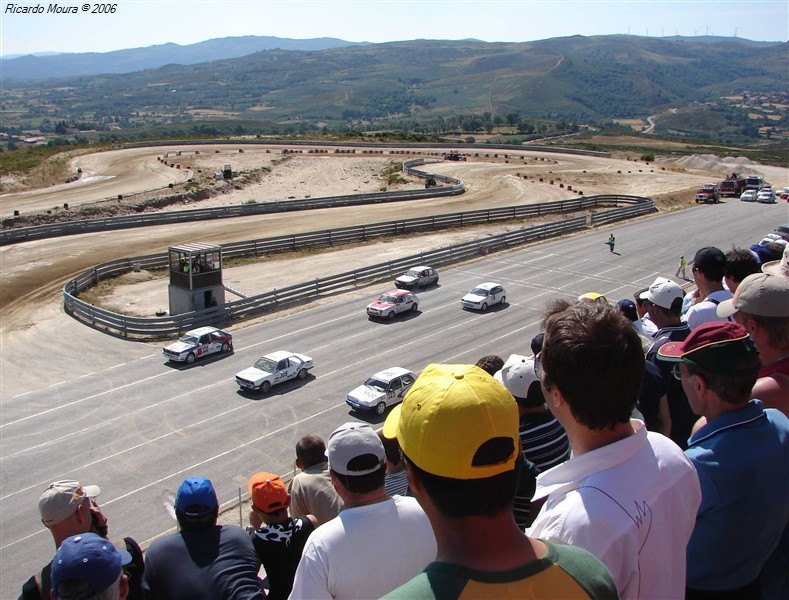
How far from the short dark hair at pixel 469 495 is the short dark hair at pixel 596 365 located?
0.94 meters

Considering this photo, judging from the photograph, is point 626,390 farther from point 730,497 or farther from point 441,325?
point 441,325

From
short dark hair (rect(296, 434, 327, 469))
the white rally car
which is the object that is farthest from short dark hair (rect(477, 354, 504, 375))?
the white rally car

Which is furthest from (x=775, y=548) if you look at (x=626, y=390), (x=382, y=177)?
(x=382, y=177)

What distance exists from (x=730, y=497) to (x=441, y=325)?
25725 millimetres

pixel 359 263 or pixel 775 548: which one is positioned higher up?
pixel 775 548

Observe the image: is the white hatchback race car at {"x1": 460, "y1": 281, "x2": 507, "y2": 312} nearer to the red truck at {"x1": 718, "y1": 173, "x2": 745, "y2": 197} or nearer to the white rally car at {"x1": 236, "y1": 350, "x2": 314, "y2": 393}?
the white rally car at {"x1": 236, "y1": 350, "x2": 314, "y2": 393}

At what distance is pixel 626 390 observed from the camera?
3.45 meters

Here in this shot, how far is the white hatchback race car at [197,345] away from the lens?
2564cm

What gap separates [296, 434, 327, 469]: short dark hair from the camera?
6.66 metres

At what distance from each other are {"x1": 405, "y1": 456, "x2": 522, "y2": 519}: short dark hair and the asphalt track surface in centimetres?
1387

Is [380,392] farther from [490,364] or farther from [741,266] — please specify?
[490,364]

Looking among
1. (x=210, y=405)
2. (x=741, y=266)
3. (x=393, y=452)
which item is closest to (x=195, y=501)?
(x=393, y=452)

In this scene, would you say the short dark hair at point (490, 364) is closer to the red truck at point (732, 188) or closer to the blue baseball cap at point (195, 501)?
the blue baseball cap at point (195, 501)

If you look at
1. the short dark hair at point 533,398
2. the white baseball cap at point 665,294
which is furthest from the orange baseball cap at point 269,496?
the white baseball cap at point 665,294
